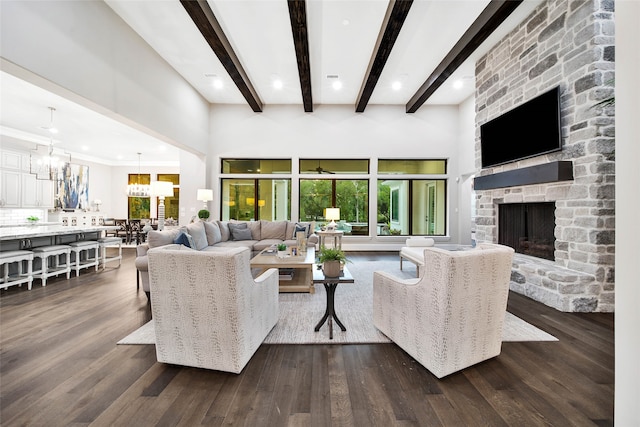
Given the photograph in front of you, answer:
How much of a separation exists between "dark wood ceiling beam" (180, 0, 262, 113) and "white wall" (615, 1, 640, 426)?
415 centimetres

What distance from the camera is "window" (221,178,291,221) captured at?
800 cm

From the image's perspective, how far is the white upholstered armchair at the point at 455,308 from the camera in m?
1.85

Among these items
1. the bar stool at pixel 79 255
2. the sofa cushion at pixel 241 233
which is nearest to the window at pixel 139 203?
the bar stool at pixel 79 255

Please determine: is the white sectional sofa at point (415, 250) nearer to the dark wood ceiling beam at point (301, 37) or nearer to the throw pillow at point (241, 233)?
the throw pillow at point (241, 233)

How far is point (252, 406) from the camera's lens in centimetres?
167

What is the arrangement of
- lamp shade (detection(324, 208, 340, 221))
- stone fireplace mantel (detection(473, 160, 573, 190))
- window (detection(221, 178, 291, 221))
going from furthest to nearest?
window (detection(221, 178, 291, 221))
lamp shade (detection(324, 208, 340, 221))
stone fireplace mantel (detection(473, 160, 573, 190))

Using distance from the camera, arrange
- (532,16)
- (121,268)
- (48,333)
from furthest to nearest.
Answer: (121,268) < (532,16) < (48,333)

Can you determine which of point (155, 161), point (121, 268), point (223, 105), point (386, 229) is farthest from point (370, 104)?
point (155, 161)

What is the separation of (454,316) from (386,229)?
6219mm

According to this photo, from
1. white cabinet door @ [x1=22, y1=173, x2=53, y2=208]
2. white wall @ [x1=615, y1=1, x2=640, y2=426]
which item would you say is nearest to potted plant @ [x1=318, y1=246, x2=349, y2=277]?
white wall @ [x1=615, y1=1, x2=640, y2=426]

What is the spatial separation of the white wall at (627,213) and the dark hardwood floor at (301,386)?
0.66 metres

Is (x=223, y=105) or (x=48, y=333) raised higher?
(x=223, y=105)

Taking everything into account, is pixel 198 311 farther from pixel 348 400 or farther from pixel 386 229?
pixel 386 229

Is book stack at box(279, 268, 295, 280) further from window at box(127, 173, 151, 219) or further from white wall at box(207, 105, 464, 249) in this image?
window at box(127, 173, 151, 219)
